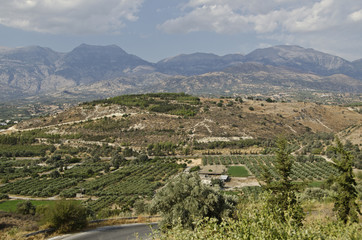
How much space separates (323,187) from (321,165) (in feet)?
105

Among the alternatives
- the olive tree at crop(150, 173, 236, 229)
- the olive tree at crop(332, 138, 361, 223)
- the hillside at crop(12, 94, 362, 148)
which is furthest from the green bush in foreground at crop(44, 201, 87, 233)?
the hillside at crop(12, 94, 362, 148)

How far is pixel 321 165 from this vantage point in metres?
63.9

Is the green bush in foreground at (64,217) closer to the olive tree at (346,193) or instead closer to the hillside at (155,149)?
the hillside at (155,149)

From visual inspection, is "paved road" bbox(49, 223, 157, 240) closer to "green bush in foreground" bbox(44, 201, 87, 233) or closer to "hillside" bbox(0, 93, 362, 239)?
"green bush in foreground" bbox(44, 201, 87, 233)

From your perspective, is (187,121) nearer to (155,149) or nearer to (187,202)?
(155,149)

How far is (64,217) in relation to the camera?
15.6 metres

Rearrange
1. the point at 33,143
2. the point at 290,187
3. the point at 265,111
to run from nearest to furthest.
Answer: the point at 290,187, the point at 33,143, the point at 265,111

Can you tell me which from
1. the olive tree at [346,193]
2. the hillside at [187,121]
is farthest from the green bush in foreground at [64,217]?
the hillside at [187,121]

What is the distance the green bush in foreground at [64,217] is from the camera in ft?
51.0

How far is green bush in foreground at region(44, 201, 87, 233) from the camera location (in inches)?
611

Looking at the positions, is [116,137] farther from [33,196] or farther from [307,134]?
[307,134]

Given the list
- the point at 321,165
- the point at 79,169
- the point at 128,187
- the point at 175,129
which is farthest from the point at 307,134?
the point at 79,169

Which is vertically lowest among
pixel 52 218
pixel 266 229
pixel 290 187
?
pixel 52 218

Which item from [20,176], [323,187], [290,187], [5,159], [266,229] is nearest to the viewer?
[266,229]
